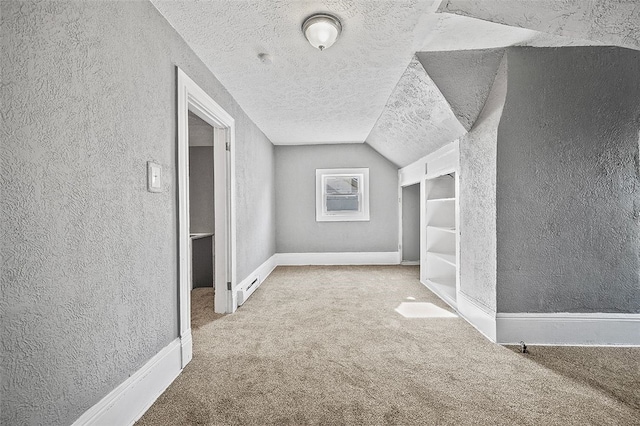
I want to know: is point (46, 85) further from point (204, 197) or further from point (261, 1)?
point (204, 197)

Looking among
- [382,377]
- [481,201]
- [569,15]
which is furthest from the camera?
[481,201]

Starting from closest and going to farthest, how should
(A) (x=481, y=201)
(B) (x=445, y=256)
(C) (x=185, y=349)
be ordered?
(C) (x=185, y=349) < (A) (x=481, y=201) < (B) (x=445, y=256)

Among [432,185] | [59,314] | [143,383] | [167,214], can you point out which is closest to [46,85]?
[59,314]

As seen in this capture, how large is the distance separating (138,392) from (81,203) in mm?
1009

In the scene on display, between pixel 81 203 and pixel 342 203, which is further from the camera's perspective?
pixel 342 203

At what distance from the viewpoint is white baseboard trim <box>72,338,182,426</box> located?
4.53ft

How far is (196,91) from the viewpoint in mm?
2350

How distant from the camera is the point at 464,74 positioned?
250 cm

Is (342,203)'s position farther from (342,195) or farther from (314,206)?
(314,206)

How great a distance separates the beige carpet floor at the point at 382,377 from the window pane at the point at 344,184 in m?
3.24

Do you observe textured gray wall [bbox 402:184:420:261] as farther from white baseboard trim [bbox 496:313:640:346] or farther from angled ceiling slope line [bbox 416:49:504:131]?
white baseboard trim [bbox 496:313:640:346]

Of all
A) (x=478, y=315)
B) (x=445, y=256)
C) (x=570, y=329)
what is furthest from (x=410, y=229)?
(x=570, y=329)

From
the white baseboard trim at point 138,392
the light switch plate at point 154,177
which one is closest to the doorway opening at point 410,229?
→ the white baseboard trim at point 138,392

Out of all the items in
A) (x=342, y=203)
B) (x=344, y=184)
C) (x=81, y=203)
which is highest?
(x=344, y=184)
